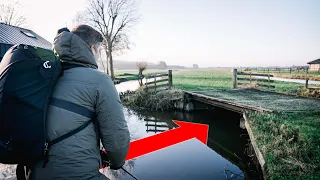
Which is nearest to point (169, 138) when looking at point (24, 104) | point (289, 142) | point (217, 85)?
point (289, 142)

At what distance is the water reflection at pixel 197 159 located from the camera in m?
5.48

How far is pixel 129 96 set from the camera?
15.8 metres

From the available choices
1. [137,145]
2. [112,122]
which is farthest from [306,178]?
[137,145]

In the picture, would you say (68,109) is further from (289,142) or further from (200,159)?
(200,159)

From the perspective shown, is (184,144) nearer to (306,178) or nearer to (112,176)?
(112,176)

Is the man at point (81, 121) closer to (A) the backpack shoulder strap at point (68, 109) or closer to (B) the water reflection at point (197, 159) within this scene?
(A) the backpack shoulder strap at point (68, 109)

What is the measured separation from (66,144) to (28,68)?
1.77 feet

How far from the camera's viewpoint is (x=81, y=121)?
148 cm

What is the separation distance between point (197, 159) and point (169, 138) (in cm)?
258

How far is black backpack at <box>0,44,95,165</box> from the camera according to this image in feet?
4.18

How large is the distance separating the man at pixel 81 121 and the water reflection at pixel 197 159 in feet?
12.0

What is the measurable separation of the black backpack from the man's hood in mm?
195

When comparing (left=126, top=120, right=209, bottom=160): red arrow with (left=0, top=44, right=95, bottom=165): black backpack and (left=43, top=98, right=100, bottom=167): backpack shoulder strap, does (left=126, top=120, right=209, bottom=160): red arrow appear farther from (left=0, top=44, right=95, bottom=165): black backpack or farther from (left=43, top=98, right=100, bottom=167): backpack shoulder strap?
(left=0, top=44, right=95, bottom=165): black backpack

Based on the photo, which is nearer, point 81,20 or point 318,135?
point 318,135
